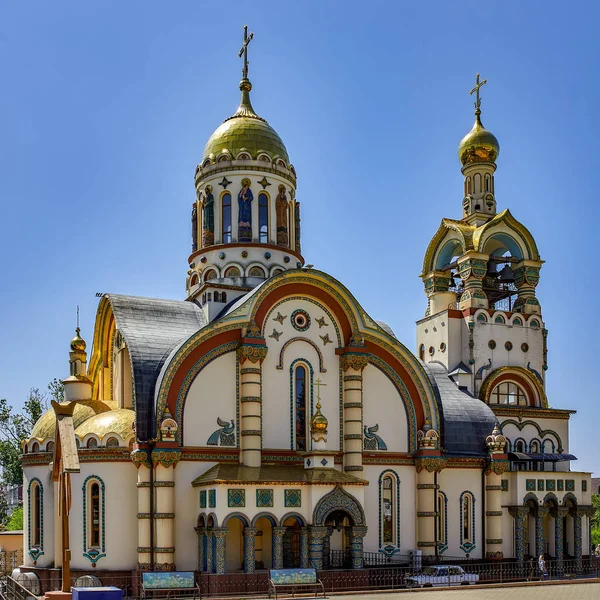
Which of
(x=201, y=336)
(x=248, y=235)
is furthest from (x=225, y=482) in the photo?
(x=248, y=235)

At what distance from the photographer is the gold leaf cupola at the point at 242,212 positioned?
31609 millimetres

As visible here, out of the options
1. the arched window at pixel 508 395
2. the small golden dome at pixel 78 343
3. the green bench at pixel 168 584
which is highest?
the small golden dome at pixel 78 343

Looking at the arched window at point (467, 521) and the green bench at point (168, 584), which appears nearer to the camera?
the green bench at point (168, 584)

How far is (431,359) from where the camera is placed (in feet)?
120

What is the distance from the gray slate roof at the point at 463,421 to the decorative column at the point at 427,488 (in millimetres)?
1276

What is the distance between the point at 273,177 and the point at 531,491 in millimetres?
13683

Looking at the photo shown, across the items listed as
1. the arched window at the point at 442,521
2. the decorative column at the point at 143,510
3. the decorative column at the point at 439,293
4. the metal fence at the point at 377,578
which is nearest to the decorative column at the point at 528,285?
the decorative column at the point at 439,293

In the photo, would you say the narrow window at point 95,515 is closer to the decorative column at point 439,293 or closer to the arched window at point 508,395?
the arched window at point 508,395

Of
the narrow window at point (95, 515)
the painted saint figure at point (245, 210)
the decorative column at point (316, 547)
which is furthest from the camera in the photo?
the painted saint figure at point (245, 210)

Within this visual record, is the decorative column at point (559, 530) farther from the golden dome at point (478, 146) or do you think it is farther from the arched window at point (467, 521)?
the golden dome at point (478, 146)

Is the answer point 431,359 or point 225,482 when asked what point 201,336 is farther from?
point 431,359

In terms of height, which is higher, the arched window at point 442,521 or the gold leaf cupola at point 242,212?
the gold leaf cupola at point 242,212

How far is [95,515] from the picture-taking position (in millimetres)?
26344

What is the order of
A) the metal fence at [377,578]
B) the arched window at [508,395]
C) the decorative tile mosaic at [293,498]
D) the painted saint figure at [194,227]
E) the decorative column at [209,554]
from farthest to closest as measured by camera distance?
the arched window at [508,395] < the painted saint figure at [194,227] < the decorative tile mosaic at [293,498] < the decorative column at [209,554] < the metal fence at [377,578]
